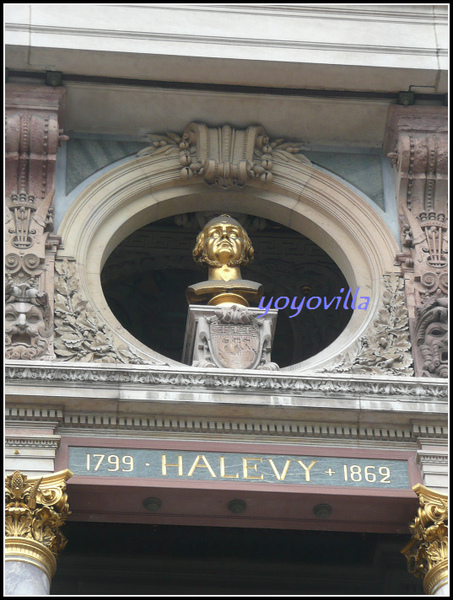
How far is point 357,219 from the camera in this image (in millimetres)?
20891

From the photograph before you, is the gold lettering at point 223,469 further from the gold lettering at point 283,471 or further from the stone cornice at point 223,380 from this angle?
the stone cornice at point 223,380

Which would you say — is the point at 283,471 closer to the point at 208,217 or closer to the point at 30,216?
the point at 30,216

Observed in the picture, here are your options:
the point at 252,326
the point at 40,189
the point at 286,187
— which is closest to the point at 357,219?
the point at 286,187

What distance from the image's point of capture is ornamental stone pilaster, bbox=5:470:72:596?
56.1 ft

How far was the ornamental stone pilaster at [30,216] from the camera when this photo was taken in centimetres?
1888

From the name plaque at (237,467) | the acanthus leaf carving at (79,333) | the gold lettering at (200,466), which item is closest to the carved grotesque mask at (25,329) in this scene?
the acanthus leaf carving at (79,333)

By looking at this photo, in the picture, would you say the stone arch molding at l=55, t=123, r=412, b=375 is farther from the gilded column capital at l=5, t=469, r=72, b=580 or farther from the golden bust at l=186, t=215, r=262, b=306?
the gilded column capital at l=5, t=469, r=72, b=580

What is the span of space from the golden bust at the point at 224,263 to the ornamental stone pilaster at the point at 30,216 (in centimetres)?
195

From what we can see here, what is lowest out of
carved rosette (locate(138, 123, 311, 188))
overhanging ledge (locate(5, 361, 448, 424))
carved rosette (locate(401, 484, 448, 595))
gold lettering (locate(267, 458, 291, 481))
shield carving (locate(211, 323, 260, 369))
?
carved rosette (locate(401, 484, 448, 595))

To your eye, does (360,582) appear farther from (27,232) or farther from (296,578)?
(27,232)

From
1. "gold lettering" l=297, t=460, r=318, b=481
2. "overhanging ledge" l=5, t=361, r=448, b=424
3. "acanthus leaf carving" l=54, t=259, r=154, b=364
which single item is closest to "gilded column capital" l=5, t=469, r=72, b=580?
"overhanging ledge" l=5, t=361, r=448, b=424

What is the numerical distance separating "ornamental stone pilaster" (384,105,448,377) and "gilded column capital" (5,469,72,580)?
15.0 ft

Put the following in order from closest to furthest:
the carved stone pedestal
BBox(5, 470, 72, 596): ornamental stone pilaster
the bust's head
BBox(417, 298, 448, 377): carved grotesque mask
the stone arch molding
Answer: BBox(5, 470, 72, 596): ornamental stone pilaster < the carved stone pedestal < BBox(417, 298, 448, 377): carved grotesque mask < the stone arch molding < the bust's head

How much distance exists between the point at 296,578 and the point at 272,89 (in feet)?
21.1
